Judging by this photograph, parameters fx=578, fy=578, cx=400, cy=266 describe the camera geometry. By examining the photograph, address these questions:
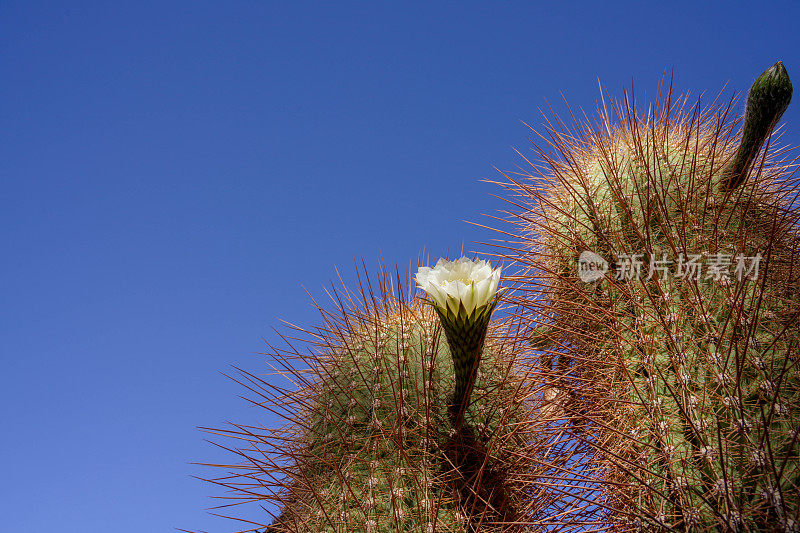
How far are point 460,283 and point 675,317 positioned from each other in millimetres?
601

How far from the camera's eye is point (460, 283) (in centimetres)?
149

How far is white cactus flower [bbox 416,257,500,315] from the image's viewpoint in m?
1.50

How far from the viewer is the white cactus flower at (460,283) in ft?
4.92

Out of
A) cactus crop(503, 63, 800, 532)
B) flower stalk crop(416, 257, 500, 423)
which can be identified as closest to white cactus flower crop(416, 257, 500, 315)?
flower stalk crop(416, 257, 500, 423)

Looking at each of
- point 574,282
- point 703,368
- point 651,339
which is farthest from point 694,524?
point 574,282

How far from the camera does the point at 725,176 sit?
1.86 meters

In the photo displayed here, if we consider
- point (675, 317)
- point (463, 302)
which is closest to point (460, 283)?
point (463, 302)

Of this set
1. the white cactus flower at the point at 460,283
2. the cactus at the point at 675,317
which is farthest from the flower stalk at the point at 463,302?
the cactus at the point at 675,317

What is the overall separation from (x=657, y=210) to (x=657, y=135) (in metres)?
0.43

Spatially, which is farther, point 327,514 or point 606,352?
point 606,352

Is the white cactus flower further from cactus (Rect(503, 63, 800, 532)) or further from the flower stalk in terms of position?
cactus (Rect(503, 63, 800, 532))

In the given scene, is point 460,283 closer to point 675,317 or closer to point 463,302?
point 463,302

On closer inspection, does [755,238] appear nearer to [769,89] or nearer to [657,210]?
[657,210]

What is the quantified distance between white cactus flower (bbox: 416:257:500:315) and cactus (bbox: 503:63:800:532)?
418mm
